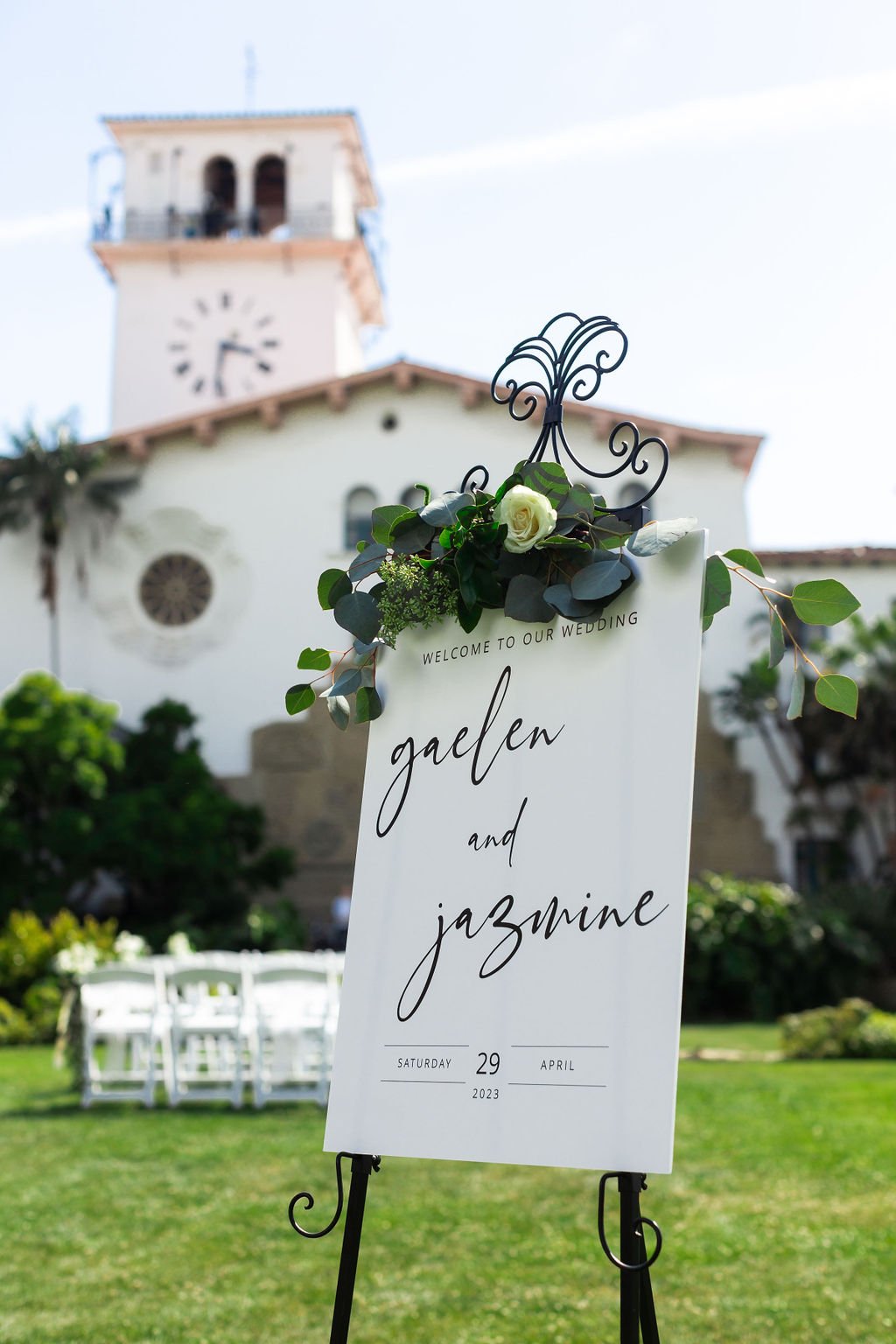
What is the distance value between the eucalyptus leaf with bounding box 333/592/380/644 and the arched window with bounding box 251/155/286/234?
3743 cm

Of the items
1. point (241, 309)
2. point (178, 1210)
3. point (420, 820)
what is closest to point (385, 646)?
point (420, 820)

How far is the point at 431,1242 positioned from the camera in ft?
20.3

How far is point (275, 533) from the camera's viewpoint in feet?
89.2

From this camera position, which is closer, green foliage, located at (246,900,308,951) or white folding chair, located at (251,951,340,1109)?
white folding chair, located at (251,951,340,1109)

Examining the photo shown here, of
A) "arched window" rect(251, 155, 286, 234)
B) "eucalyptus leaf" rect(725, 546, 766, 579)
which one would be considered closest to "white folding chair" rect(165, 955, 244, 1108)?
"eucalyptus leaf" rect(725, 546, 766, 579)

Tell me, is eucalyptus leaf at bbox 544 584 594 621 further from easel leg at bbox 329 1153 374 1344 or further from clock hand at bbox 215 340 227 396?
clock hand at bbox 215 340 227 396

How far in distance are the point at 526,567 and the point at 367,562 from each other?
0.42 m

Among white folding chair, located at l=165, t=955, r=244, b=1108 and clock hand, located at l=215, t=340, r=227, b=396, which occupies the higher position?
clock hand, located at l=215, t=340, r=227, b=396

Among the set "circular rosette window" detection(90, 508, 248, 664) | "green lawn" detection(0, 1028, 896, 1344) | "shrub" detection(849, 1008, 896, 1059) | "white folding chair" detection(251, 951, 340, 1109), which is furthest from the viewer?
"circular rosette window" detection(90, 508, 248, 664)

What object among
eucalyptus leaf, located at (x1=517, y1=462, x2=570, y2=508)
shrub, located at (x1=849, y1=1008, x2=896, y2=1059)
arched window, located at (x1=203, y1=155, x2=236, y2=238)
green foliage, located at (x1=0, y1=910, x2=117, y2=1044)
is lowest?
green foliage, located at (x1=0, y1=910, x2=117, y2=1044)

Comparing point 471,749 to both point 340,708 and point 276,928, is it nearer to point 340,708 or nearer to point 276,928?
point 340,708

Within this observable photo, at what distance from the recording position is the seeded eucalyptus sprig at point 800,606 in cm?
321

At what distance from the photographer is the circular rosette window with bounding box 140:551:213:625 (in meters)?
27.0

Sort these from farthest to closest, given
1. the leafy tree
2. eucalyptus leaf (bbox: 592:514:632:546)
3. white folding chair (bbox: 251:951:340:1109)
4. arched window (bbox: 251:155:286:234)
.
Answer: arched window (bbox: 251:155:286:234), the leafy tree, white folding chair (bbox: 251:951:340:1109), eucalyptus leaf (bbox: 592:514:632:546)
